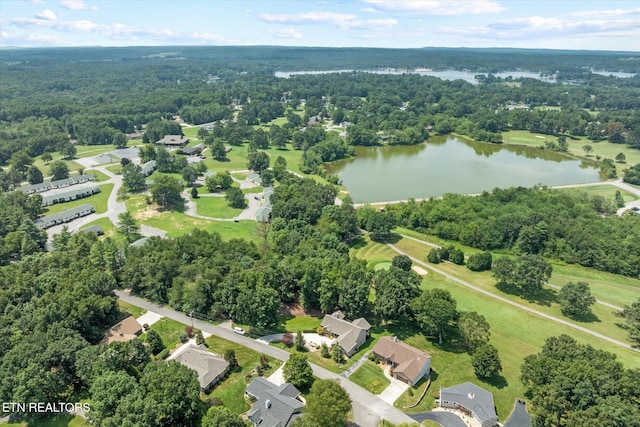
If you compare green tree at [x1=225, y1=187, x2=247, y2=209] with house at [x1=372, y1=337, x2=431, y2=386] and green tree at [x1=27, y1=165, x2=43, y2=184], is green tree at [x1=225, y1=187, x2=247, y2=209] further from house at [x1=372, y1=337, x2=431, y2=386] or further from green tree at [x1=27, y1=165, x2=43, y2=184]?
house at [x1=372, y1=337, x2=431, y2=386]

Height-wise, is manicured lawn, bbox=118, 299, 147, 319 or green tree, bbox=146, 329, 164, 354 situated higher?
green tree, bbox=146, 329, 164, 354

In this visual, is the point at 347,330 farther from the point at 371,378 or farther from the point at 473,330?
the point at 473,330

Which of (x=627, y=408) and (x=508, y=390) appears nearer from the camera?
(x=627, y=408)

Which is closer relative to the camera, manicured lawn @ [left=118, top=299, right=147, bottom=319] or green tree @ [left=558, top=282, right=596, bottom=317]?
green tree @ [left=558, top=282, right=596, bottom=317]

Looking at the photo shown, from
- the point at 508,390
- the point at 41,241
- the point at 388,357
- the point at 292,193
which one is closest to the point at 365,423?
the point at 388,357

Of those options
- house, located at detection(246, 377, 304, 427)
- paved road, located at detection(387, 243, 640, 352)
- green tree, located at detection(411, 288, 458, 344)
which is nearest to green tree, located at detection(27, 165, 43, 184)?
house, located at detection(246, 377, 304, 427)

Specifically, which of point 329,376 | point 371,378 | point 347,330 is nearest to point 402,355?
point 371,378

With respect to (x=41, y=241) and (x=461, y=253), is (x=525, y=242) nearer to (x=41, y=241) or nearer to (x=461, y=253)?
(x=461, y=253)
